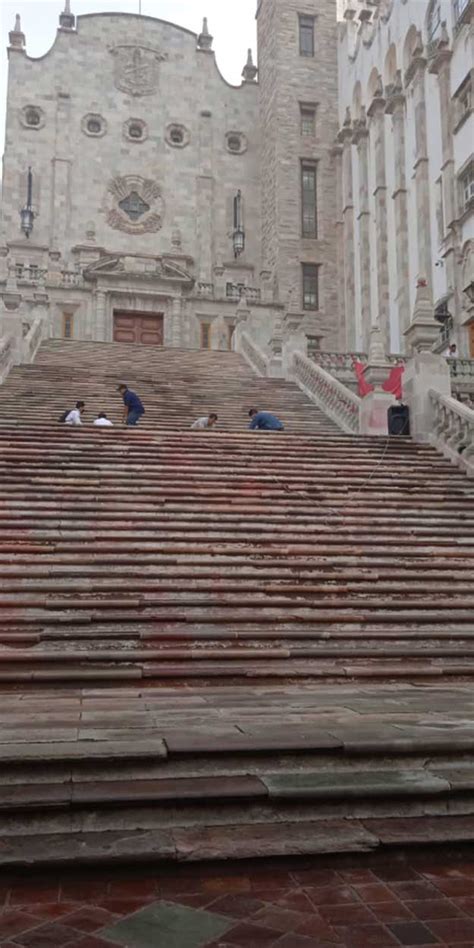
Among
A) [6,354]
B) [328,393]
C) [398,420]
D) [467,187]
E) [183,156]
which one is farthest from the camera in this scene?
[183,156]

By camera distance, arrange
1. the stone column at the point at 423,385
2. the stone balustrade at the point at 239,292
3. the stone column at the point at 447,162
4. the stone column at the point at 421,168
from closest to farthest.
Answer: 1. the stone column at the point at 423,385
2. the stone column at the point at 447,162
3. the stone column at the point at 421,168
4. the stone balustrade at the point at 239,292

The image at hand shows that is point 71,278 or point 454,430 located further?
point 71,278

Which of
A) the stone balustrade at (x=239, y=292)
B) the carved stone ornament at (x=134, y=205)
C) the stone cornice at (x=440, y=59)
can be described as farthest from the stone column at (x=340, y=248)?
the stone cornice at (x=440, y=59)

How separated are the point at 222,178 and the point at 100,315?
12.0m

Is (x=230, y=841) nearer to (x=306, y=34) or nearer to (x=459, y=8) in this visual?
(x=459, y=8)

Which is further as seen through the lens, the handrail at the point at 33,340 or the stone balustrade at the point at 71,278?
the stone balustrade at the point at 71,278

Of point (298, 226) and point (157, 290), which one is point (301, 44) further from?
point (157, 290)

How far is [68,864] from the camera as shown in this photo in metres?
3.22

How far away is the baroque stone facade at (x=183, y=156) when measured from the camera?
36.2 meters

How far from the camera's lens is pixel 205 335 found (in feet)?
107

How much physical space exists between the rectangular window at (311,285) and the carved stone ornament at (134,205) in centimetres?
723

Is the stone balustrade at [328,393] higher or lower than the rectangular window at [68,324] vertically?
lower

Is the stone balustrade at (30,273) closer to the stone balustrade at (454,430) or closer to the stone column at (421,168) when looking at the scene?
the stone column at (421,168)

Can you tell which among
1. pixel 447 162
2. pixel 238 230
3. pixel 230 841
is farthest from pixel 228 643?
pixel 238 230
